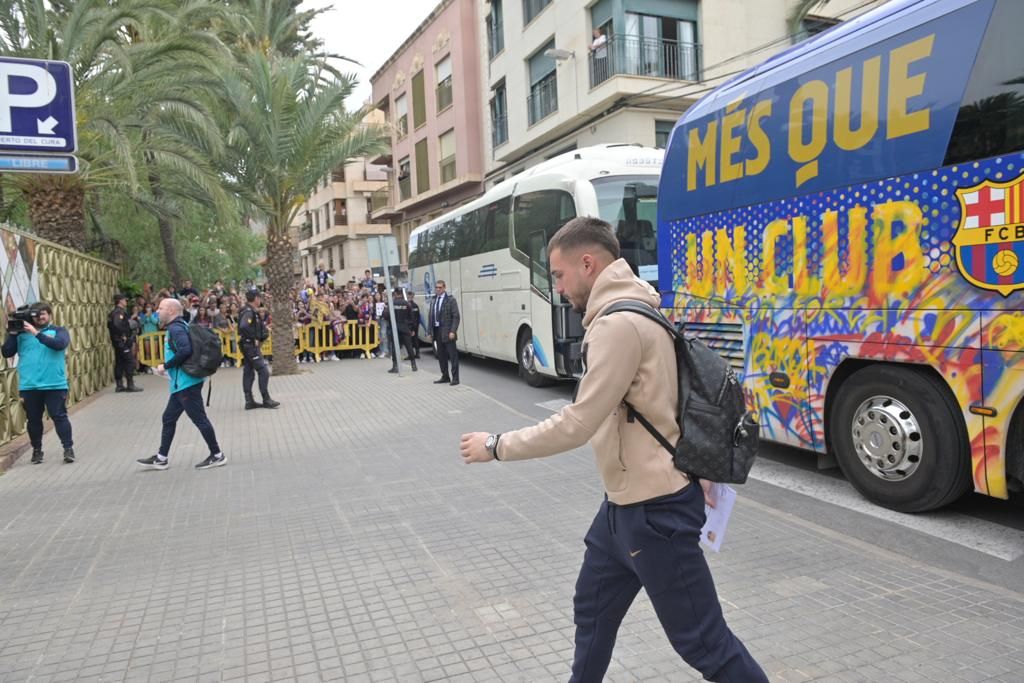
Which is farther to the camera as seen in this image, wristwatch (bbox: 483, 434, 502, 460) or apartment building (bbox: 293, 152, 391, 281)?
apartment building (bbox: 293, 152, 391, 281)

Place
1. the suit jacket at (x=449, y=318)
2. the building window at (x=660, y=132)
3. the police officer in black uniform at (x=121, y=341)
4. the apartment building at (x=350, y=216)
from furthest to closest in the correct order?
the apartment building at (x=350, y=216), the building window at (x=660, y=132), the police officer in black uniform at (x=121, y=341), the suit jacket at (x=449, y=318)

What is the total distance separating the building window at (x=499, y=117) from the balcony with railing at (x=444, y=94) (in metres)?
4.04

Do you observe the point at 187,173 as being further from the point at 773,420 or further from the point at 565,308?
the point at 773,420

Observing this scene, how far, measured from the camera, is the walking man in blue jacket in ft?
24.2

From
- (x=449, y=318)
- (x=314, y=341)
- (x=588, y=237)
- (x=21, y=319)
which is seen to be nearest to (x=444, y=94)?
(x=314, y=341)

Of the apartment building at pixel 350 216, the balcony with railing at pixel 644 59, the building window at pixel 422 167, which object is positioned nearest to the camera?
the balcony with railing at pixel 644 59

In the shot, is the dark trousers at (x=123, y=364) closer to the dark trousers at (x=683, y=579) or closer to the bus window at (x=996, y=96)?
the bus window at (x=996, y=96)

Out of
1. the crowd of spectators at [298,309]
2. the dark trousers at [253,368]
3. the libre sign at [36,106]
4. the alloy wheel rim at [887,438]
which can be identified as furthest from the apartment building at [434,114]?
the alloy wheel rim at [887,438]

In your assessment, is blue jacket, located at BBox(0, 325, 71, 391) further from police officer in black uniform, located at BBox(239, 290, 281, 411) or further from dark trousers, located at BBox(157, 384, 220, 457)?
police officer in black uniform, located at BBox(239, 290, 281, 411)

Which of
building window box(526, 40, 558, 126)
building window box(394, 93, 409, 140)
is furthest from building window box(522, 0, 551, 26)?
building window box(394, 93, 409, 140)

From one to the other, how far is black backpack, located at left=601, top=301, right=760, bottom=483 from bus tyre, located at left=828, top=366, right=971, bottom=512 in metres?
3.32

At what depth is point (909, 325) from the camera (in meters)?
5.07

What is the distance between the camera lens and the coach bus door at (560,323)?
11.4 meters

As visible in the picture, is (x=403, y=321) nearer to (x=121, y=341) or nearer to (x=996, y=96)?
(x=121, y=341)
